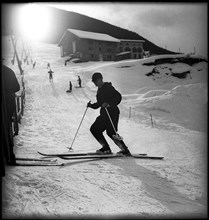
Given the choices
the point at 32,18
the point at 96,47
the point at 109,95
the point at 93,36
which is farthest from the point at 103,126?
the point at 93,36

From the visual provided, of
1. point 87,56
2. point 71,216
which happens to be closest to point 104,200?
point 71,216

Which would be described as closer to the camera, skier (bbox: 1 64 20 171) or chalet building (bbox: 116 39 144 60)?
skier (bbox: 1 64 20 171)

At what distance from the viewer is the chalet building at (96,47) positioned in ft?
104

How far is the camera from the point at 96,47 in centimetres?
3262

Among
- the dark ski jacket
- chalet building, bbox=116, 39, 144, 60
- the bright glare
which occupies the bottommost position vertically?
the dark ski jacket

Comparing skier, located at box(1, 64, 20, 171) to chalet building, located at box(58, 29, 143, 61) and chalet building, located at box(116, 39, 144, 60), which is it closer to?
chalet building, located at box(58, 29, 143, 61)

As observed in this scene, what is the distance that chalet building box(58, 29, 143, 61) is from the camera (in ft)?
104

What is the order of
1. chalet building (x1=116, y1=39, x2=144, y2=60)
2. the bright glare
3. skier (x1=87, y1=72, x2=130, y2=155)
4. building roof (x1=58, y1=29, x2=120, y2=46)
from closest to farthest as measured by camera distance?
the bright glare, skier (x1=87, y1=72, x2=130, y2=155), building roof (x1=58, y1=29, x2=120, y2=46), chalet building (x1=116, y1=39, x2=144, y2=60)

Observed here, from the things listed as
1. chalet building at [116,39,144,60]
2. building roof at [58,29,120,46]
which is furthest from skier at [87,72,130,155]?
chalet building at [116,39,144,60]

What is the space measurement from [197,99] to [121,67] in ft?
42.0

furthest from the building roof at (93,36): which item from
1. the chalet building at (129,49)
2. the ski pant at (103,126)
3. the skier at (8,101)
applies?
the skier at (8,101)

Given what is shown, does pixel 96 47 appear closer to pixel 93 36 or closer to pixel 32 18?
pixel 93 36

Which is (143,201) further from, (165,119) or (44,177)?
(165,119)

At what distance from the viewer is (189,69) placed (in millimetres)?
20781
